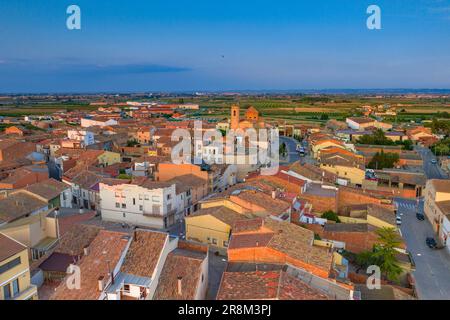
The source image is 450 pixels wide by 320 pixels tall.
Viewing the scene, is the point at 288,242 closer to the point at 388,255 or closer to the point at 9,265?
the point at 388,255

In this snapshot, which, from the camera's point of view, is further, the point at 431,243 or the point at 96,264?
the point at 431,243

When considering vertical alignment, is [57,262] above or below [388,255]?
above

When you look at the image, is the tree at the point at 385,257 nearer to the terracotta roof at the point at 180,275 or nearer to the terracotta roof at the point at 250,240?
the terracotta roof at the point at 250,240

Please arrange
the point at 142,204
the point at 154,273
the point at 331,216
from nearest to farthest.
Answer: the point at 154,273 < the point at 331,216 < the point at 142,204

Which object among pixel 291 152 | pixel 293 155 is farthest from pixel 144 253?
pixel 291 152
